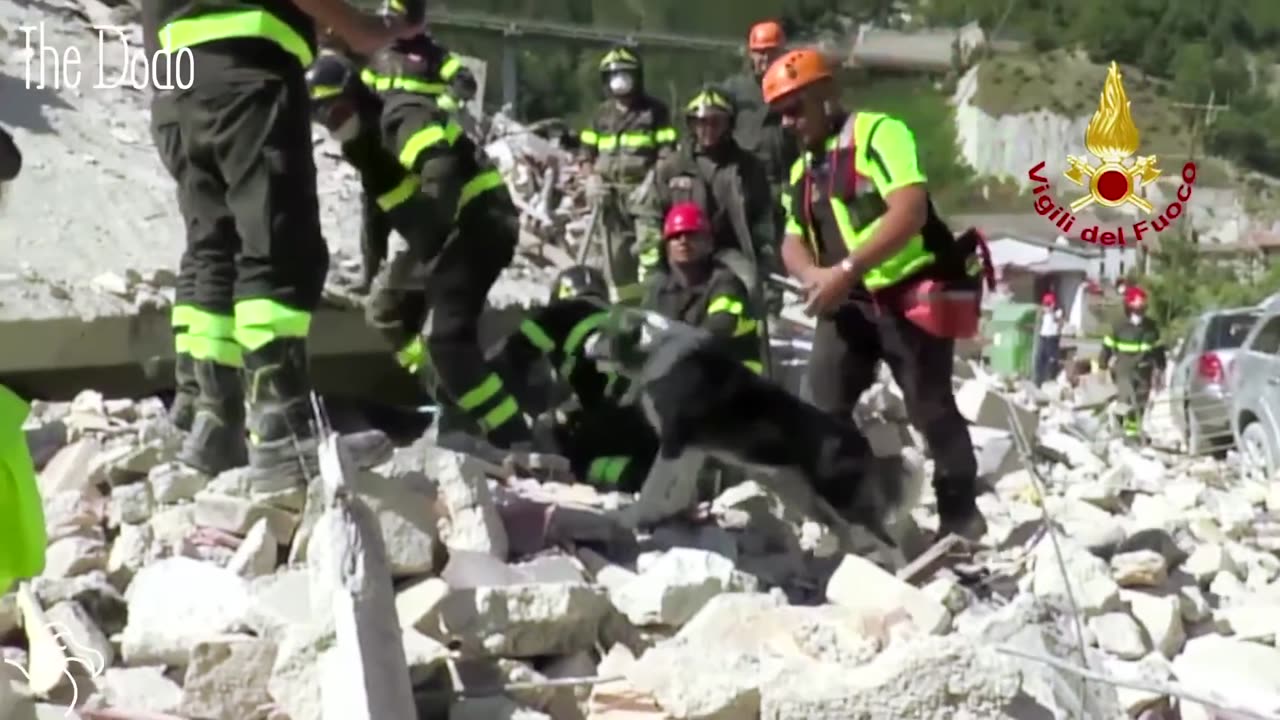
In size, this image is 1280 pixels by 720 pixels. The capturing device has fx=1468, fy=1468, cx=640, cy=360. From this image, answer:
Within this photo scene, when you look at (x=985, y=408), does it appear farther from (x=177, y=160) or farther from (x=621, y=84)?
(x=177, y=160)

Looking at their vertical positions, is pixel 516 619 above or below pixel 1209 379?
above

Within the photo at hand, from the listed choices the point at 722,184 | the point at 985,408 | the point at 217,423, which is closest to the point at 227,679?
the point at 217,423

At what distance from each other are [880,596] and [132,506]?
5.63ft

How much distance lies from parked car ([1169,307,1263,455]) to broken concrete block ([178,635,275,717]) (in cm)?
841

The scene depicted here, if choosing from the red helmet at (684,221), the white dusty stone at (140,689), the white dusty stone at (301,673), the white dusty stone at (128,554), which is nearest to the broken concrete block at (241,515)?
the white dusty stone at (128,554)

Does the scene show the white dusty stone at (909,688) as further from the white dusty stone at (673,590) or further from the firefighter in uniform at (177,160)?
the firefighter in uniform at (177,160)

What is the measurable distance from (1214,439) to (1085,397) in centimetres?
287

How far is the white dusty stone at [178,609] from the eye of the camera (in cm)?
267

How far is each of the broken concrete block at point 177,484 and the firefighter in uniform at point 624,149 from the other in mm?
4420

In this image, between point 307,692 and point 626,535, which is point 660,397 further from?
point 307,692

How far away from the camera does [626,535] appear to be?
145 inches

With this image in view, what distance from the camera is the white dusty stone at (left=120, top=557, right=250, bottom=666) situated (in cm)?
267

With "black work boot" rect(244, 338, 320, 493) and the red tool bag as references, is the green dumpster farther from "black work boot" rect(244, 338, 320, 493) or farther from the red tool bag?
"black work boot" rect(244, 338, 320, 493)

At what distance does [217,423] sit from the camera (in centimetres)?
338
